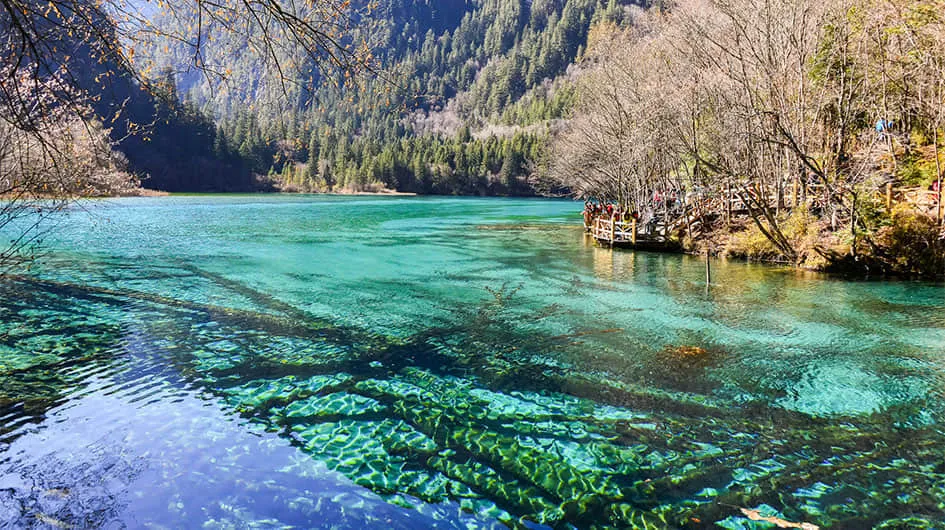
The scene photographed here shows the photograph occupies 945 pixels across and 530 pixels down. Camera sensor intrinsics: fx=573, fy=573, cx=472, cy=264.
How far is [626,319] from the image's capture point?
47.7ft

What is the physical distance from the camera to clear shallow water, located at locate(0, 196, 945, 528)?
6172 millimetres

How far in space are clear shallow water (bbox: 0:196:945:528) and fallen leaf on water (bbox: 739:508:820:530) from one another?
3.5 inches

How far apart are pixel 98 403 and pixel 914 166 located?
27.5 metres

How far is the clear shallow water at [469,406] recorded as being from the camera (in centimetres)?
617

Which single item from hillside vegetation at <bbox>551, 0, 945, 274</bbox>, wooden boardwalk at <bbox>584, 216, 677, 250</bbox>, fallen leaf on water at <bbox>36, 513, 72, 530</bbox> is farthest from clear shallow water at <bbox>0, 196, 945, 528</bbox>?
wooden boardwalk at <bbox>584, 216, 677, 250</bbox>

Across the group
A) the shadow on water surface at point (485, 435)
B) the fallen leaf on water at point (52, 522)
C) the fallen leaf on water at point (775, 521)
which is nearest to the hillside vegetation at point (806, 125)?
the shadow on water surface at point (485, 435)

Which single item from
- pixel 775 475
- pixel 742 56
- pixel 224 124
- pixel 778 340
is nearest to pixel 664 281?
pixel 778 340

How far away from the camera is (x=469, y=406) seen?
8.74m

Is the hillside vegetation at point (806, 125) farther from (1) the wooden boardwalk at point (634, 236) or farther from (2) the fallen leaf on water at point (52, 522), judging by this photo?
(2) the fallen leaf on water at point (52, 522)

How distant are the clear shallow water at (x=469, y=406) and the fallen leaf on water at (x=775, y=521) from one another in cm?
9

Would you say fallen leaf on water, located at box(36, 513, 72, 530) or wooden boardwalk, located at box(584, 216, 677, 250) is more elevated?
wooden boardwalk, located at box(584, 216, 677, 250)

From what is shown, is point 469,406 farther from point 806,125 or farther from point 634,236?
point 634,236

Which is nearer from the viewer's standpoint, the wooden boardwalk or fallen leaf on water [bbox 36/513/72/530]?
fallen leaf on water [bbox 36/513/72/530]

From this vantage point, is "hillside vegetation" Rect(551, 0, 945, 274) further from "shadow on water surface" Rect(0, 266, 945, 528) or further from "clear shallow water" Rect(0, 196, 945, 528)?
"shadow on water surface" Rect(0, 266, 945, 528)
